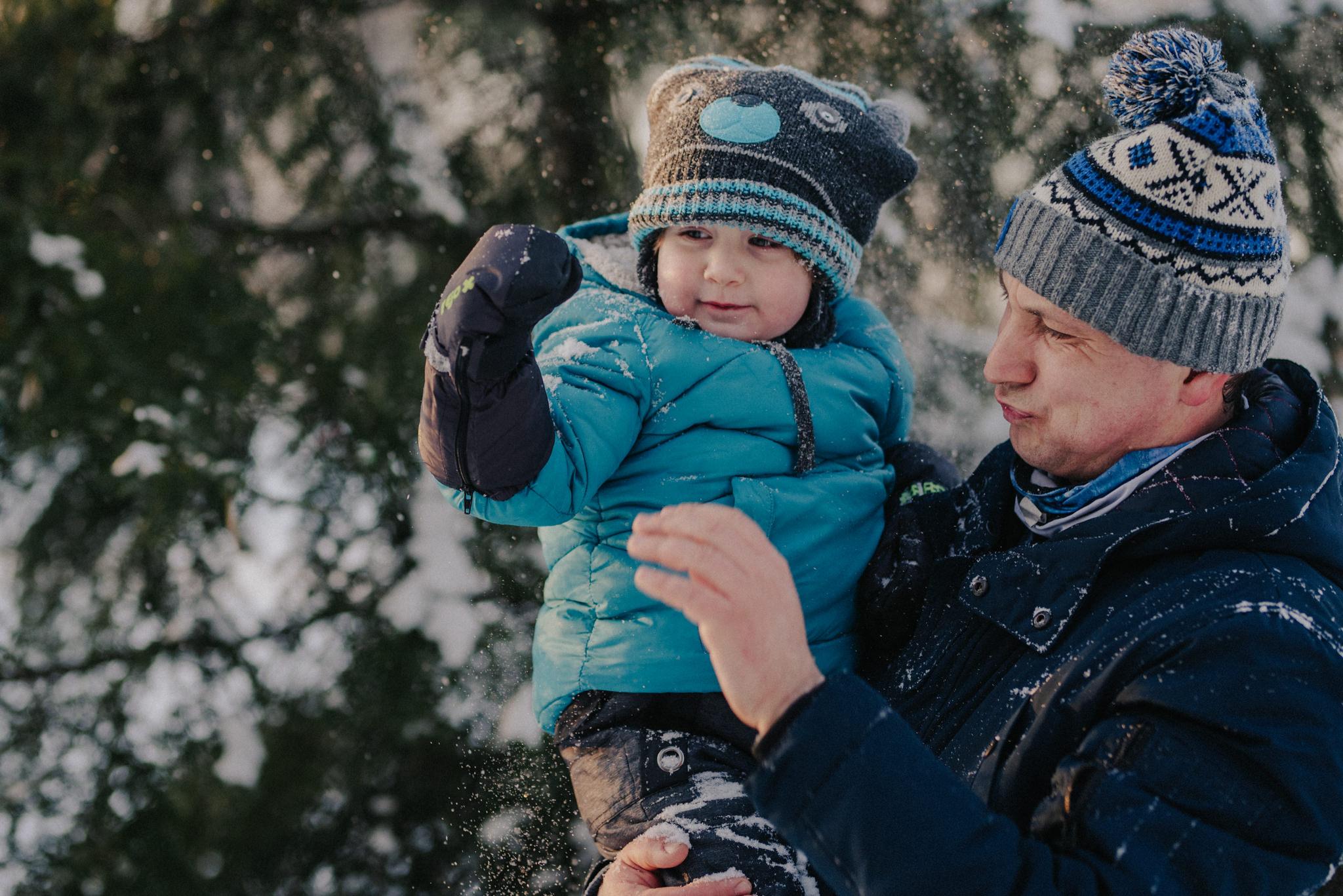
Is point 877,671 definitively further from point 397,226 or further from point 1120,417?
point 397,226

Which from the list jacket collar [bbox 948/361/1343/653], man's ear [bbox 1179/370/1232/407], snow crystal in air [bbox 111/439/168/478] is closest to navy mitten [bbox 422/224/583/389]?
jacket collar [bbox 948/361/1343/653]

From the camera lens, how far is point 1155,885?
3.36ft

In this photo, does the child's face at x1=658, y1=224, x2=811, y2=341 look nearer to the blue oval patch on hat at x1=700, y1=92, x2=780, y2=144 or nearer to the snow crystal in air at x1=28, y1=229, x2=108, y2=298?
the blue oval patch on hat at x1=700, y1=92, x2=780, y2=144

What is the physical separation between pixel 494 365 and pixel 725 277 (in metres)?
0.57

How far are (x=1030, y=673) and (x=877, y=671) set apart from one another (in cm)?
39

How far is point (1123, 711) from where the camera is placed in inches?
47.3

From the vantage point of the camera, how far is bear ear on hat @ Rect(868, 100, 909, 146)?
1.89 meters

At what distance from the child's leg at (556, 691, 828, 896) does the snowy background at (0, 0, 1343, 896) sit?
3.63ft

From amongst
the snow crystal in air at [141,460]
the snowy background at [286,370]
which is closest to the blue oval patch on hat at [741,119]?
the snowy background at [286,370]

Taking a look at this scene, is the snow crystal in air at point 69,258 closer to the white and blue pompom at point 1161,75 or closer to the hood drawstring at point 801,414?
the hood drawstring at point 801,414

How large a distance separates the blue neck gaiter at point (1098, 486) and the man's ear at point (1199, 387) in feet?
0.23

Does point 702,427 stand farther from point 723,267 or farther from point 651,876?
point 651,876

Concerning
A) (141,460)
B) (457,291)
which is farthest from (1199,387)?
(141,460)

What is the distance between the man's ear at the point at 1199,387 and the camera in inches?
57.2
